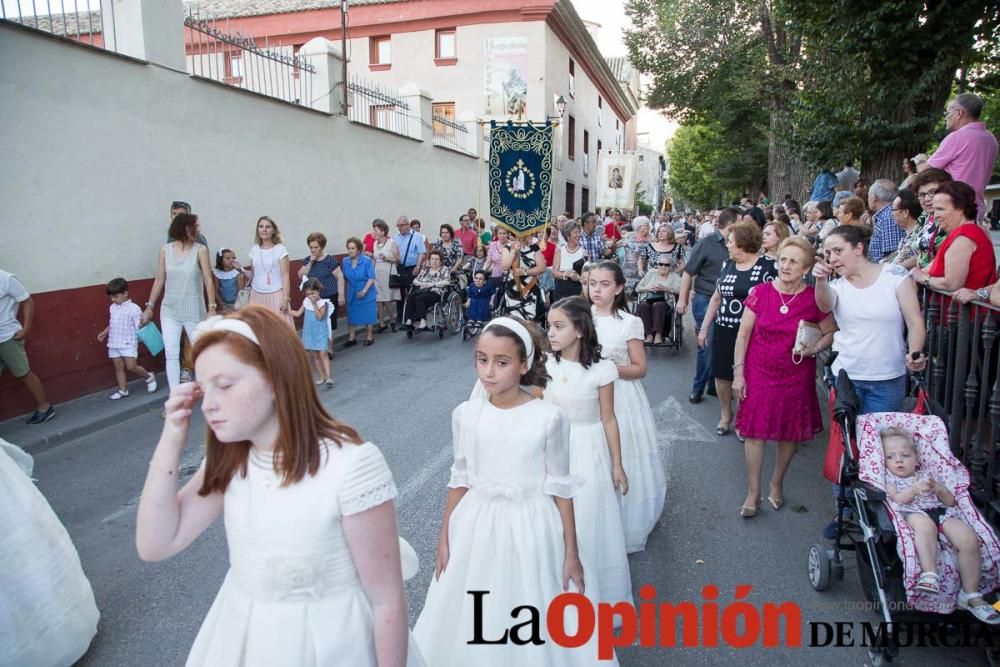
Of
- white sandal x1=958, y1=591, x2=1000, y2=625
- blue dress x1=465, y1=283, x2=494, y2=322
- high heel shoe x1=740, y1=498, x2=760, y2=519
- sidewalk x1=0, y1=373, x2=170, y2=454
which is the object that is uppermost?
blue dress x1=465, y1=283, x2=494, y2=322

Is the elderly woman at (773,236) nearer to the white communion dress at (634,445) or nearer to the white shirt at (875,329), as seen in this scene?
the white shirt at (875,329)

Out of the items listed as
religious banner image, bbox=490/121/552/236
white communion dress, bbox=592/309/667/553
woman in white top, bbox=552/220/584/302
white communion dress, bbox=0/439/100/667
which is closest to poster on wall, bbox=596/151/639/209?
religious banner image, bbox=490/121/552/236

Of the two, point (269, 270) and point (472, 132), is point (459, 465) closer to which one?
point (269, 270)

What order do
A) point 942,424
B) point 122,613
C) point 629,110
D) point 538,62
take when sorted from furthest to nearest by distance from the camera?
point 629,110 < point 538,62 < point 122,613 < point 942,424

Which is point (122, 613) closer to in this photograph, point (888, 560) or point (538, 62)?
point (888, 560)

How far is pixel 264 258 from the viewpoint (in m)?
8.75

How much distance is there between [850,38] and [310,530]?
36.2 feet

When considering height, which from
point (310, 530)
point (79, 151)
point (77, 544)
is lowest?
point (77, 544)

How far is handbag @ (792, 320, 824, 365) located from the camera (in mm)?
4480

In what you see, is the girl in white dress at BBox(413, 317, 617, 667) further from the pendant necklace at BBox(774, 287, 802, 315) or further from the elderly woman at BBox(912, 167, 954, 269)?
the elderly woman at BBox(912, 167, 954, 269)

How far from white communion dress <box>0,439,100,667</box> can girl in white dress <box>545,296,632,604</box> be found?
89.0 inches

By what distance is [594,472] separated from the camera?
140 inches

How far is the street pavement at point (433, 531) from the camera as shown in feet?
11.0

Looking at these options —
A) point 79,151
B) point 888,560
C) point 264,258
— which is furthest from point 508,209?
point 888,560
